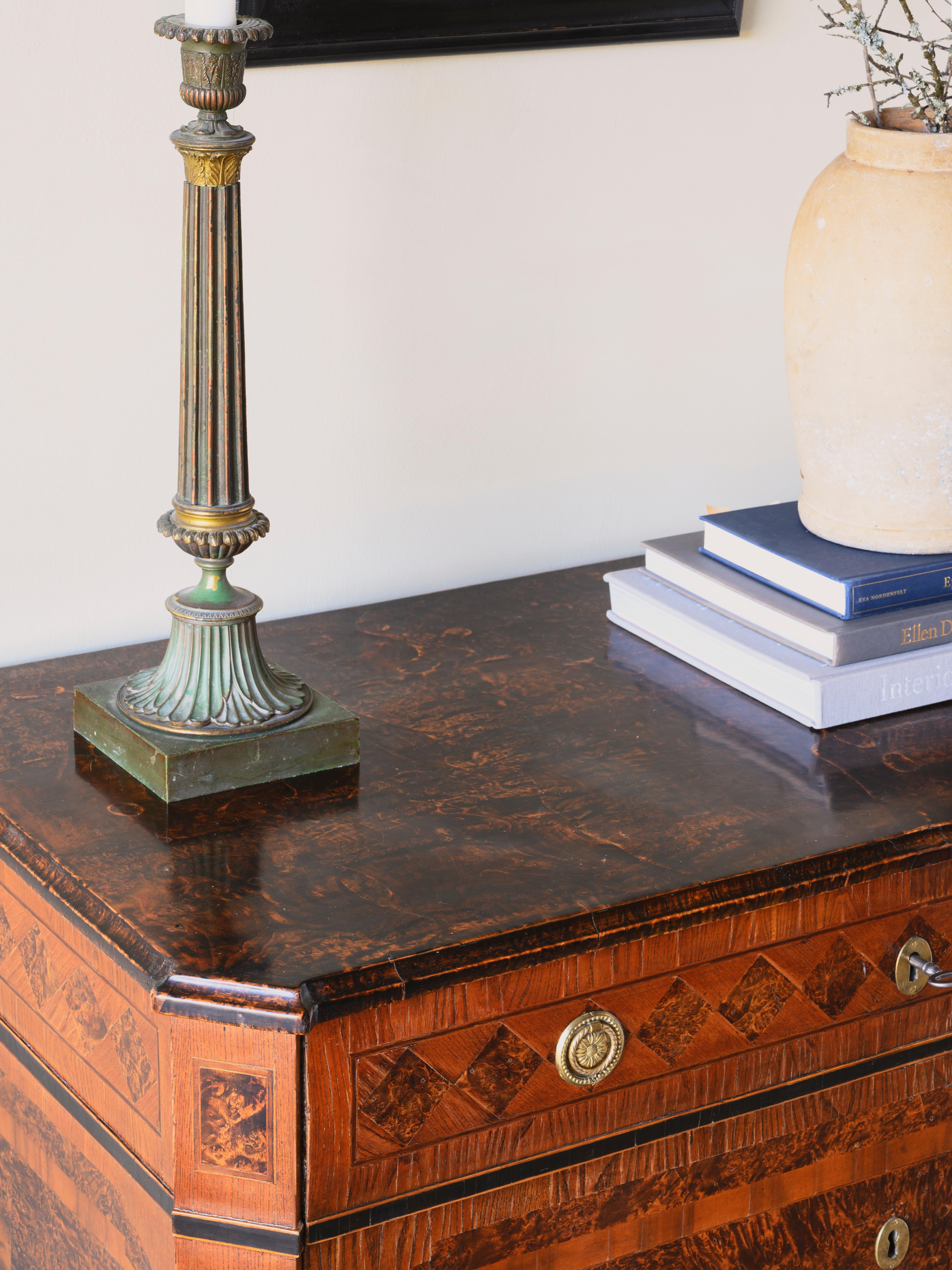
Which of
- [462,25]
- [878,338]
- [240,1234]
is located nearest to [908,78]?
[878,338]

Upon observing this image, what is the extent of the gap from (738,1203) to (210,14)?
0.87 metres

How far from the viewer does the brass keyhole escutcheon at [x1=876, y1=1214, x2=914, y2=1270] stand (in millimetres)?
1141

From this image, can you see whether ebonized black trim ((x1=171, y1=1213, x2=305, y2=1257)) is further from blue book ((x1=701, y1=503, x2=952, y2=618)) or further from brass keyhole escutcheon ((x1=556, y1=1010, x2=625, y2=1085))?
blue book ((x1=701, y1=503, x2=952, y2=618))

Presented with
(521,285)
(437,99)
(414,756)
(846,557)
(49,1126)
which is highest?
(437,99)

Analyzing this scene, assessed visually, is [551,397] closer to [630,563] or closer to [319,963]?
[630,563]

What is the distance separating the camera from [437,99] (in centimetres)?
136

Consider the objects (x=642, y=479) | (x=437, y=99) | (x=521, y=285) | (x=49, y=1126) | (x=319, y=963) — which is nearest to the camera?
(x=319, y=963)

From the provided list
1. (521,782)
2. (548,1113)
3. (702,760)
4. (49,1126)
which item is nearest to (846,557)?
(702,760)

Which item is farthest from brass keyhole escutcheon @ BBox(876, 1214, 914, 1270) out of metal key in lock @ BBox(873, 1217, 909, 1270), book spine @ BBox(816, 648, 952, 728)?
book spine @ BBox(816, 648, 952, 728)

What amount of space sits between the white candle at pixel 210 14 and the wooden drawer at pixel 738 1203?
752 mm

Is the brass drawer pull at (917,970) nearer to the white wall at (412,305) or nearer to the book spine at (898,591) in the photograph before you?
the book spine at (898,591)

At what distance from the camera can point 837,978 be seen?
1.03 m

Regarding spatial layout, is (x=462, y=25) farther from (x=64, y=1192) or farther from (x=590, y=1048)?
(x=64, y=1192)

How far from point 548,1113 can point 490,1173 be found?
0.05 m
